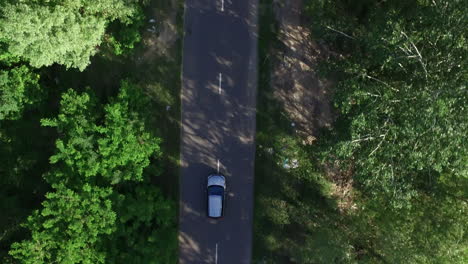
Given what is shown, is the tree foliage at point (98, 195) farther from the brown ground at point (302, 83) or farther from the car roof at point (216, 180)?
the brown ground at point (302, 83)

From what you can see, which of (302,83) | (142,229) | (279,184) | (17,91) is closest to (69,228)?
(142,229)

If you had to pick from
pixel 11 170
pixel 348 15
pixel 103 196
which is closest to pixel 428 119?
pixel 348 15

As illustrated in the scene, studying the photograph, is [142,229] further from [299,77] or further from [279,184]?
[299,77]

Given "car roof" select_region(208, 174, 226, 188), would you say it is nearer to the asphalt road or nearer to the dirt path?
the asphalt road

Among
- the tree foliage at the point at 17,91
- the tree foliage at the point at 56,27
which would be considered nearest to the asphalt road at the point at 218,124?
the tree foliage at the point at 56,27

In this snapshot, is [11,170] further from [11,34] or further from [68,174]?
[11,34]

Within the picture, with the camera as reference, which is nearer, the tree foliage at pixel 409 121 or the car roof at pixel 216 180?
the tree foliage at pixel 409 121
